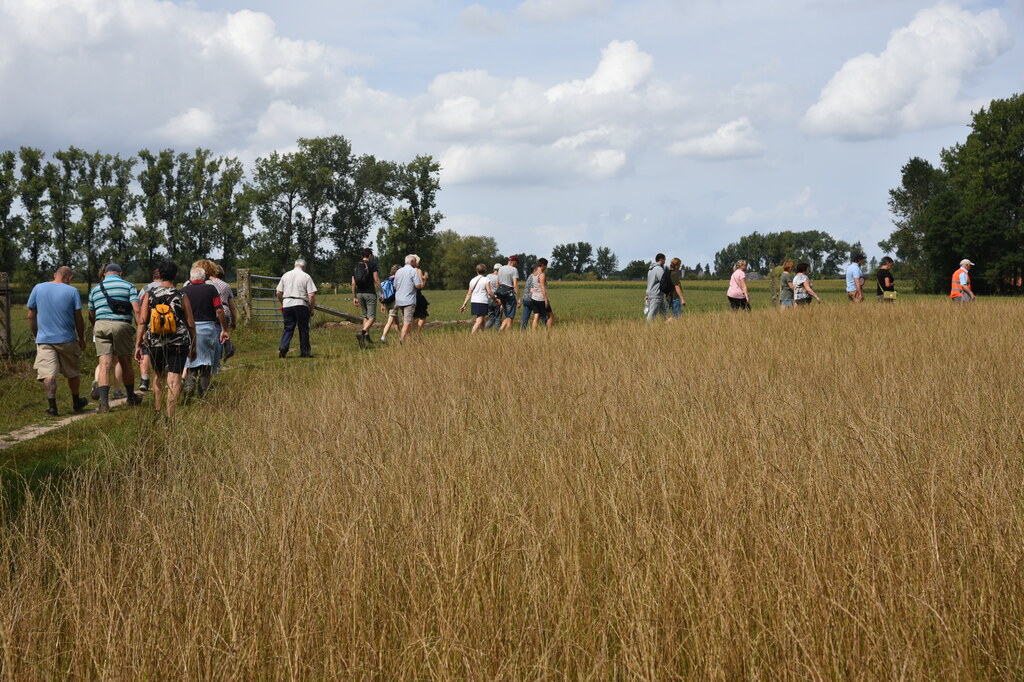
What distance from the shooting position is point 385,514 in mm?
3867

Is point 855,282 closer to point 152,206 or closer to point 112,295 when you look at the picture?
point 112,295

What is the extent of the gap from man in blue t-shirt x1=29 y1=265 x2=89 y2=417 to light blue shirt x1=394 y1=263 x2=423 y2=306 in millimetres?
6327

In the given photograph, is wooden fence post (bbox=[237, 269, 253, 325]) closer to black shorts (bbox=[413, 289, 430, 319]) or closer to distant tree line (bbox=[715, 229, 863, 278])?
black shorts (bbox=[413, 289, 430, 319])

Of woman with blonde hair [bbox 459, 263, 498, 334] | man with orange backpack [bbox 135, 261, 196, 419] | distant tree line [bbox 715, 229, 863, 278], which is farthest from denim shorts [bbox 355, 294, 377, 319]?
distant tree line [bbox 715, 229, 863, 278]

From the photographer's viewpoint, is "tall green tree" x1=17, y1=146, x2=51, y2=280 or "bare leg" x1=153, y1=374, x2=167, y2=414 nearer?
"bare leg" x1=153, y1=374, x2=167, y2=414

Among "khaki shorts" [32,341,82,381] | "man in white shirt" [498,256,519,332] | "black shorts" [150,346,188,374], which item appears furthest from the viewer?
"man in white shirt" [498,256,519,332]

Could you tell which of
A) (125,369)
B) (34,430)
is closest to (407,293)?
(125,369)

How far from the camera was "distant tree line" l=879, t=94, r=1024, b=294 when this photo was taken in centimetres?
5828

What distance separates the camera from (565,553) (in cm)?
328

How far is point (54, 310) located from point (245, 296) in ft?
34.1

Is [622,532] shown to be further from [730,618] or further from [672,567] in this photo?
[730,618]

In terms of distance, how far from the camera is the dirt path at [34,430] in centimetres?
823

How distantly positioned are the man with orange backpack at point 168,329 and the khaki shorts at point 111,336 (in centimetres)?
103

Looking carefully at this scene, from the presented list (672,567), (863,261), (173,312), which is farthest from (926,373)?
(863,261)
